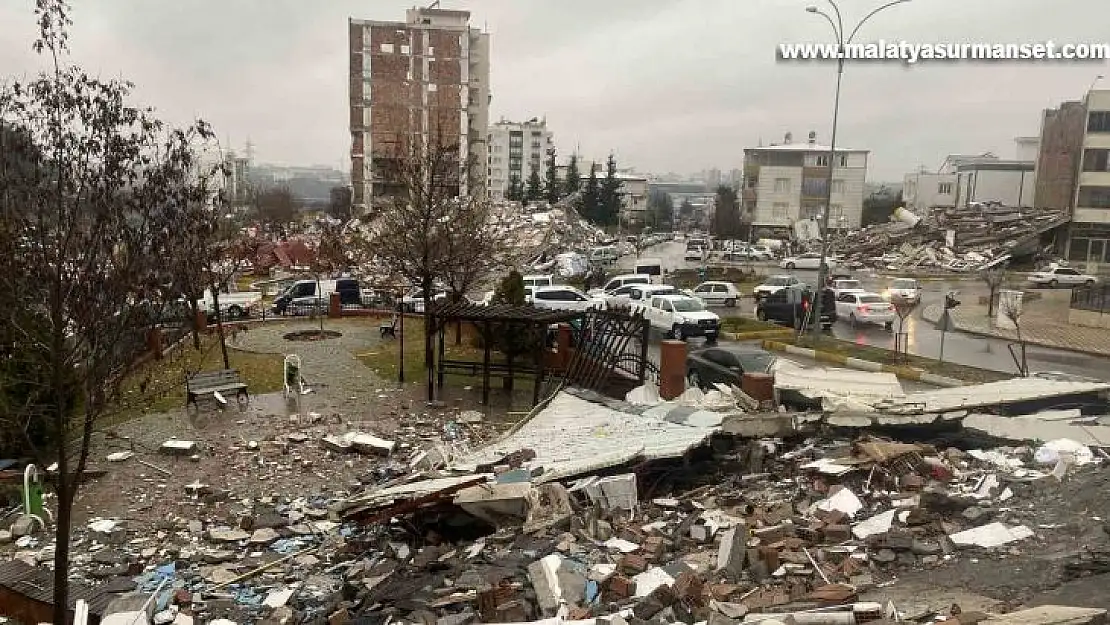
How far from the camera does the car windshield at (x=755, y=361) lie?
14.3 m

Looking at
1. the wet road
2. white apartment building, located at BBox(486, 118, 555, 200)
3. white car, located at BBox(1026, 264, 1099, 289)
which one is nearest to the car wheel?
the wet road

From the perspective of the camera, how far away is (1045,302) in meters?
32.8

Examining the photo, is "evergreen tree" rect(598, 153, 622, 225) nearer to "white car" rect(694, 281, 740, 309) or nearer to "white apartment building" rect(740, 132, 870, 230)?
"white apartment building" rect(740, 132, 870, 230)

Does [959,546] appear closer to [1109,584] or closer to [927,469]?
[1109,584]

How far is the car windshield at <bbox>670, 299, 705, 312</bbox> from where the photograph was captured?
23.5m

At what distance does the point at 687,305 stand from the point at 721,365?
9.31m

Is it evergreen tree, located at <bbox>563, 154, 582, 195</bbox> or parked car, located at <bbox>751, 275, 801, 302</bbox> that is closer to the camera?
parked car, located at <bbox>751, 275, 801, 302</bbox>

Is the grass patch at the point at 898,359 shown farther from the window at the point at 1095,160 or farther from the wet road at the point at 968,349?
the window at the point at 1095,160

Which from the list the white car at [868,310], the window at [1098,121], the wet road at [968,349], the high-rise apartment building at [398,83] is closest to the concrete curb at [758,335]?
the wet road at [968,349]

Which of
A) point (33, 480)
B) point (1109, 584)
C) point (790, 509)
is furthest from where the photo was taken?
point (33, 480)

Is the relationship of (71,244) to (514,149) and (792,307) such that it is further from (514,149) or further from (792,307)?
(514,149)

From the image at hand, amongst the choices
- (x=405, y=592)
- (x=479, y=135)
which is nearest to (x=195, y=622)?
(x=405, y=592)

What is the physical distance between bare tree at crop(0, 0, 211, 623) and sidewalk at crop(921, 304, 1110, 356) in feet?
77.2

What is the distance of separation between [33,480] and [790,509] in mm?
8860
